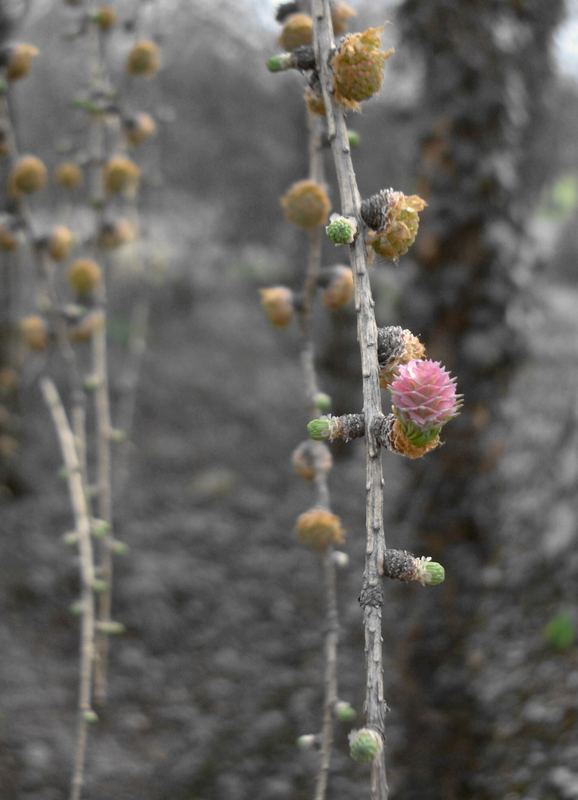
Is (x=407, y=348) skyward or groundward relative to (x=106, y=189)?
groundward

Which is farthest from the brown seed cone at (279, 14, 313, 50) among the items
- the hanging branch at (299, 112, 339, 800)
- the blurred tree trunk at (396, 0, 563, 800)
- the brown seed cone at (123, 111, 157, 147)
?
the blurred tree trunk at (396, 0, 563, 800)

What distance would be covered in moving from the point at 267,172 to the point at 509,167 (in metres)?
5.42

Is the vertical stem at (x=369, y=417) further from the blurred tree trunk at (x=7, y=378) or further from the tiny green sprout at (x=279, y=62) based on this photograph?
the blurred tree trunk at (x=7, y=378)

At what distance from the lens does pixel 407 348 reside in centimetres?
79

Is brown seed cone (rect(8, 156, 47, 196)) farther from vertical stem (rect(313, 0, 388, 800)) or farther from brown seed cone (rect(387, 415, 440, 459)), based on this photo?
brown seed cone (rect(387, 415, 440, 459))

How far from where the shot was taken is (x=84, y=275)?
1.83 meters

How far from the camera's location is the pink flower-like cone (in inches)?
26.5

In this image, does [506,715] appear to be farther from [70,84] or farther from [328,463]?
[70,84]

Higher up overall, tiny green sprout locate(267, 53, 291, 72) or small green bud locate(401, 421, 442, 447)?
tiny green sprout locate(267, 53, 291, 72)

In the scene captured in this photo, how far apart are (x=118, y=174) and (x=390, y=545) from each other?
7.00ft

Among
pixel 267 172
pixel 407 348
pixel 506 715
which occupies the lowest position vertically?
pixel 407 348

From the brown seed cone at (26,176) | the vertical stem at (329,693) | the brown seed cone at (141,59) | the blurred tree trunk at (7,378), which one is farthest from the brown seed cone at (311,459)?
the blurred tree trunk at (7,378)

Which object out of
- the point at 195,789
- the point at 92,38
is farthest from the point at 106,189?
the point at 195,789

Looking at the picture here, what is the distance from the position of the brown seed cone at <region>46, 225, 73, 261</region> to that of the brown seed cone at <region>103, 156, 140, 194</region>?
0.59 ft
